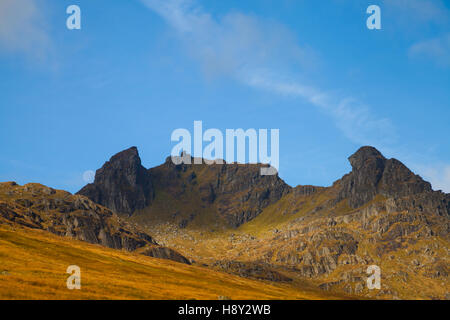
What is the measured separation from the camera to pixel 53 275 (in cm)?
9906
